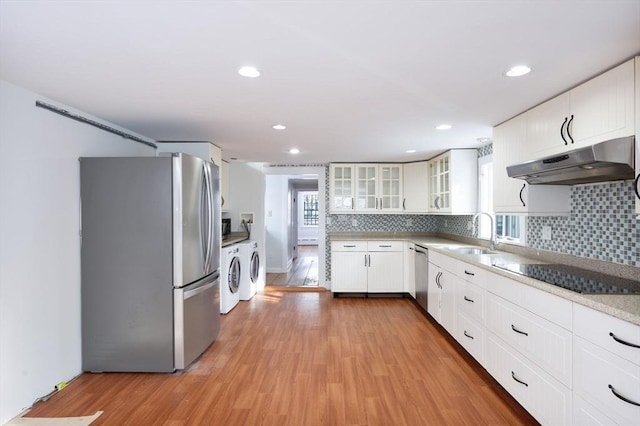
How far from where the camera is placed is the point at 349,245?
5.16m

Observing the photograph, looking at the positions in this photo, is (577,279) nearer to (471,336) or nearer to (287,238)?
(471,336)

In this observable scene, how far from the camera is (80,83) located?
2.20m

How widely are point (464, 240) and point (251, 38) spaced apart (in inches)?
154

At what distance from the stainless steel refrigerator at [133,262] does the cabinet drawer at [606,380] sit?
267 cm

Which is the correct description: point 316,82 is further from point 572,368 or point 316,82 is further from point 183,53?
point 572,368

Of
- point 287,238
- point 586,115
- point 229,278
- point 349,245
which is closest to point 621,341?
point 586,115

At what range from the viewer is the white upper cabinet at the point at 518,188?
8.91ft

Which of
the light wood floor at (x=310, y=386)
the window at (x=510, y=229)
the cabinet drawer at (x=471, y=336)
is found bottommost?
the light wood floor at (x=310, y=386)

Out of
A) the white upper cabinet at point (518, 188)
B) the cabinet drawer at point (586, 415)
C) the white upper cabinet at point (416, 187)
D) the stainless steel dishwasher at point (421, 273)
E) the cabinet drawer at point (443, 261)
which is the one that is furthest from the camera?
the white upper cabinet at point (416, 187)

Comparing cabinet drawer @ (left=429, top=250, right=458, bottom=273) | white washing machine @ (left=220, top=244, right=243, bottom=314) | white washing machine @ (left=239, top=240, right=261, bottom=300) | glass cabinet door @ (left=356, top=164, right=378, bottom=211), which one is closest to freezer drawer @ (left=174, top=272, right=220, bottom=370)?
white washing machine @ (left=220, top=244, right=243, bottom=314)

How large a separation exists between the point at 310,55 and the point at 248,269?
3916 mm

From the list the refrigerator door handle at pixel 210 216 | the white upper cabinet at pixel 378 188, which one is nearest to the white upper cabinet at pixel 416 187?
the white upper cabinet at pixel 378 188

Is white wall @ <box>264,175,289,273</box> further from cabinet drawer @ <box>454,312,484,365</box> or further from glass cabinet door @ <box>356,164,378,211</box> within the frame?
cabinet drawer @ <box>454,312,484,365</box>

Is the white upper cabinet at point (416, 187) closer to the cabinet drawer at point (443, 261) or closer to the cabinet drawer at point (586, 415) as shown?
the cabinet drawer at point (443, 261)
